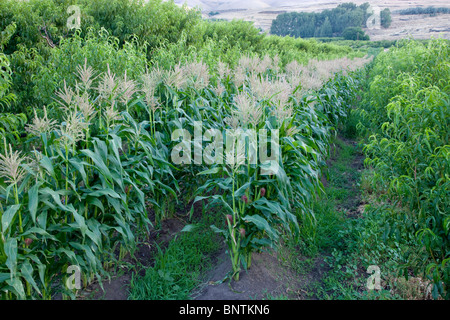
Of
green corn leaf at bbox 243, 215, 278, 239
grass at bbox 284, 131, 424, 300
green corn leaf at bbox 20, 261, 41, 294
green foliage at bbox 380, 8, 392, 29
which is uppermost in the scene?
green foliage at bbox 380, 8, 392, 29

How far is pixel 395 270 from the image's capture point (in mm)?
3170

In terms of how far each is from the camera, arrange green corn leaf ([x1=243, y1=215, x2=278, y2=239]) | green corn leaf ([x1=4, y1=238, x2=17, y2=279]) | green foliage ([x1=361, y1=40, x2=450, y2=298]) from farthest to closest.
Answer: green corn leaf ([x1=243, y1=215, x2=278, y2=239]) < green foliage ([x1=361, y1=40, x2=450, y2=298]) < green corn leaf ([x1=4, y1=238, x2=17, y2=279])

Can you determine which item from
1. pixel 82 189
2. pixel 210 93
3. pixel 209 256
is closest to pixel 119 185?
pixel 82 189

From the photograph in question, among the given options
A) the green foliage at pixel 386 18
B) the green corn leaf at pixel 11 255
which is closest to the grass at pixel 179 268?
the green corn leaf at pixel 11 255

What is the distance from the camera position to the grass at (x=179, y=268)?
2891mm

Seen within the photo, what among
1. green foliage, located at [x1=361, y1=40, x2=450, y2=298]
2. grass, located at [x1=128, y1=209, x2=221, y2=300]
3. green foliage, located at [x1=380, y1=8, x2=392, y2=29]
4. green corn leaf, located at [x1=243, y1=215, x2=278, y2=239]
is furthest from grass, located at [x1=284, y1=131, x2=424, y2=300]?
green foliage, located at [x1=380, y1=8, x2=392, y2=29]

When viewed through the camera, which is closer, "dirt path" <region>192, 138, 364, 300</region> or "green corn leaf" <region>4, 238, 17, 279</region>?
"green corn leaf" <region>4, 238, 17, 279</region>

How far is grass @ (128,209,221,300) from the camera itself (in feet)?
9.48

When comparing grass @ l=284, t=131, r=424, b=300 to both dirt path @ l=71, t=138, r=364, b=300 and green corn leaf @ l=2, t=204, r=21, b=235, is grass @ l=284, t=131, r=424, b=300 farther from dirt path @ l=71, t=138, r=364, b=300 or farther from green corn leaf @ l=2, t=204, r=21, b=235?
green corn leaf @ l=2, t=204, r=21, b=235

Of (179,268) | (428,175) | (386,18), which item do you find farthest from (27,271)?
(386,18)

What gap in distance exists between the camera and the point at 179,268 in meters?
3.17

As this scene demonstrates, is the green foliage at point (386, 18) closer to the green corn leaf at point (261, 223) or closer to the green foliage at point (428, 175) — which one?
the green foliage at point (428, 175)
